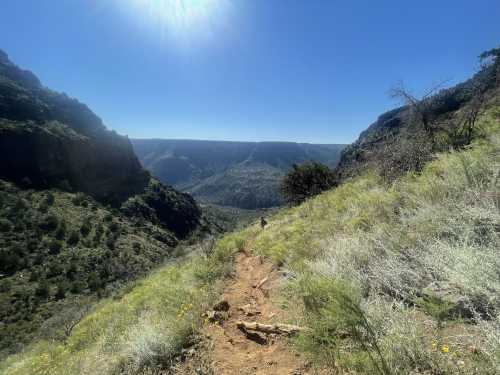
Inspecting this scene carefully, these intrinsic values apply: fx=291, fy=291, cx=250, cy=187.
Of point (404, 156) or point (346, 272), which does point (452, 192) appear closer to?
point (346, 272)

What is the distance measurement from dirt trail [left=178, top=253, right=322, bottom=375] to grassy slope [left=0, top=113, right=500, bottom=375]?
244 millimetres

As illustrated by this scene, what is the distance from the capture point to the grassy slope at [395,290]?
6.44 feet

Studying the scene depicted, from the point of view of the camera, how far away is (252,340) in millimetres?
3354

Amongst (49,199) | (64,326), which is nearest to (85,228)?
(49,199)

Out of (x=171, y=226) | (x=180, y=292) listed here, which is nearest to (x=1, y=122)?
(x=171, y=226)

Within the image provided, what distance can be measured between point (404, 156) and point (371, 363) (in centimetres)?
513

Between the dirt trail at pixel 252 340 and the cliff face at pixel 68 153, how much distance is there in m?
63.6

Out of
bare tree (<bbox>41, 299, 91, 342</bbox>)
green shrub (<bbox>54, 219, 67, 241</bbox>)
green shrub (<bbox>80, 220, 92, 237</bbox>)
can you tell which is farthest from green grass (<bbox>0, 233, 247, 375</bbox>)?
green shrub (<bbox>80, 220, 92, 237</bbox>)

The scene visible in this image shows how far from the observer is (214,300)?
4.63 metres

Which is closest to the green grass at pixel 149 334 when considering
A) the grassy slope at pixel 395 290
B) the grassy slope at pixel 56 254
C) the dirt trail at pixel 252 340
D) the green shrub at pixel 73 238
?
the grassy slope at pixel 395 290

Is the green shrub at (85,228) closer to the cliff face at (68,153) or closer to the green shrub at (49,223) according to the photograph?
the green shrub at (49,223)

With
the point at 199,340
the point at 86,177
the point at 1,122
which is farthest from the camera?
the point at 86,177

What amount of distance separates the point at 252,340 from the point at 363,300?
1.46 m

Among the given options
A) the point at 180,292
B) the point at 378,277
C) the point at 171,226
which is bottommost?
the point at 171,226
